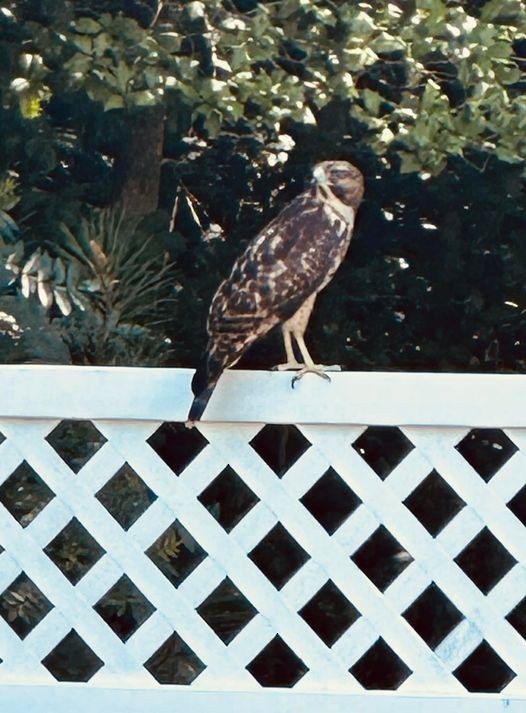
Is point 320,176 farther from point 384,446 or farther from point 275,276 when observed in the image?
point 384,446

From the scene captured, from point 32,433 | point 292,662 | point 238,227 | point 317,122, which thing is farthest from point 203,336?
point 32,433

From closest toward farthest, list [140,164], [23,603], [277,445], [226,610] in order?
[23,603] → [226,610] → [277,445] → [140,164]

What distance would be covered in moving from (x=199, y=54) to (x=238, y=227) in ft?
3.28

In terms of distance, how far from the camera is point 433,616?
508cm

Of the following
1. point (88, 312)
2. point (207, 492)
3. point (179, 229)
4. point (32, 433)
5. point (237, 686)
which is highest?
point (32, 433)

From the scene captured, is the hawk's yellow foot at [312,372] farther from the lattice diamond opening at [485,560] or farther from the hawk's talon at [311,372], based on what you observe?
the lattice diamond opening at [485,560]

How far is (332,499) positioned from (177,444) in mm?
586

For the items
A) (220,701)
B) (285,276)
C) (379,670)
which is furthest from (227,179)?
(220,701)

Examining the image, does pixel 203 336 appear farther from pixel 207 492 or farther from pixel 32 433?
pixel 32 433

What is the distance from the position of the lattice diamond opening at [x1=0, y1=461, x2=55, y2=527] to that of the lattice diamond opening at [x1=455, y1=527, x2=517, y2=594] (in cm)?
149

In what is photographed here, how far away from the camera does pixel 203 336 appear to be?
523 cm

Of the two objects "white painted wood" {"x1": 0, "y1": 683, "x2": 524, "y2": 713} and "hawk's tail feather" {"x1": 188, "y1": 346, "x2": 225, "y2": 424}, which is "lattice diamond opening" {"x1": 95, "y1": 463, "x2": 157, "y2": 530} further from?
"hawk's tail feather" {"x1": 188, "y1": 346, "x2": 225, "y2": 424}

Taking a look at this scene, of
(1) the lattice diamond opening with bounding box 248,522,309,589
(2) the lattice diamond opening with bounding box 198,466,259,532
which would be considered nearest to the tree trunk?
(2) the lattice diamond opening with bounding box 198,466,259,532

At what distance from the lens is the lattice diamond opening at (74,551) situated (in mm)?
4410
